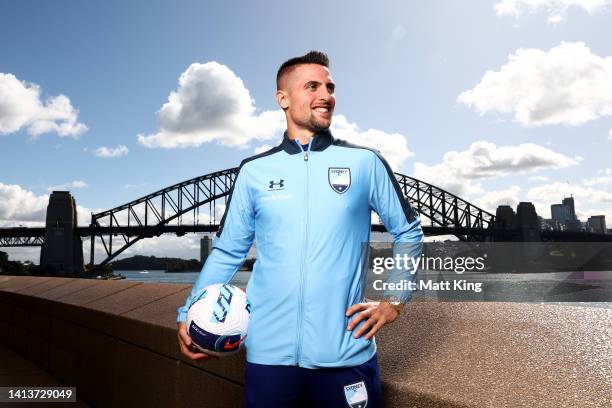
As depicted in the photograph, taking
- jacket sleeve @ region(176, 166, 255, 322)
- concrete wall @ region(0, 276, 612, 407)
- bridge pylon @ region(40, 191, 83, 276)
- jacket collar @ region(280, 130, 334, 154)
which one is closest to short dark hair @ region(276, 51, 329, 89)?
jacket collar @ region(280, 130, 334, 154)

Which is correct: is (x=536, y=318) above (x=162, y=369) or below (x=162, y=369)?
above

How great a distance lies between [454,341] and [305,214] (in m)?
0.68

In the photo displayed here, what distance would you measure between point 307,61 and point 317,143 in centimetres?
30

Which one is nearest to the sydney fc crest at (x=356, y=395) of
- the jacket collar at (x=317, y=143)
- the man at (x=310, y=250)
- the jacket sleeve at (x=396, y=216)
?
the man at (x=310, y=250)

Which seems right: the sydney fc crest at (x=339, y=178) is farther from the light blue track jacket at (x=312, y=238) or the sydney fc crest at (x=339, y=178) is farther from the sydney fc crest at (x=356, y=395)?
the sydney fc crest at (x=356, y=395)

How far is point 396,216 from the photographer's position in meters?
1.66

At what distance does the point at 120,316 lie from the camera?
3324 millimetres

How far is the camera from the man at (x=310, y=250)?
1.49 m

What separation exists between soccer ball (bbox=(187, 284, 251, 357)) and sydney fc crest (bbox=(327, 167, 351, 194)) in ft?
1.48

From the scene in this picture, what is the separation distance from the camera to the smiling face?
1.72m

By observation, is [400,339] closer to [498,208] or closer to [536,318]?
[536,318]

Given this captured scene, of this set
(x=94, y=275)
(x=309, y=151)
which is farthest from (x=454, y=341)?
(x=94, y=275)

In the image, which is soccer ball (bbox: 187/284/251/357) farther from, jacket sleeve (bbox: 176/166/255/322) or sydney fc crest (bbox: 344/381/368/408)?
sydney fc crest (bbox: 344/381/368/408)

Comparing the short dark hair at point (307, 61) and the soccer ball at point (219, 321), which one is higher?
the short dark hair at point (307, 61)
